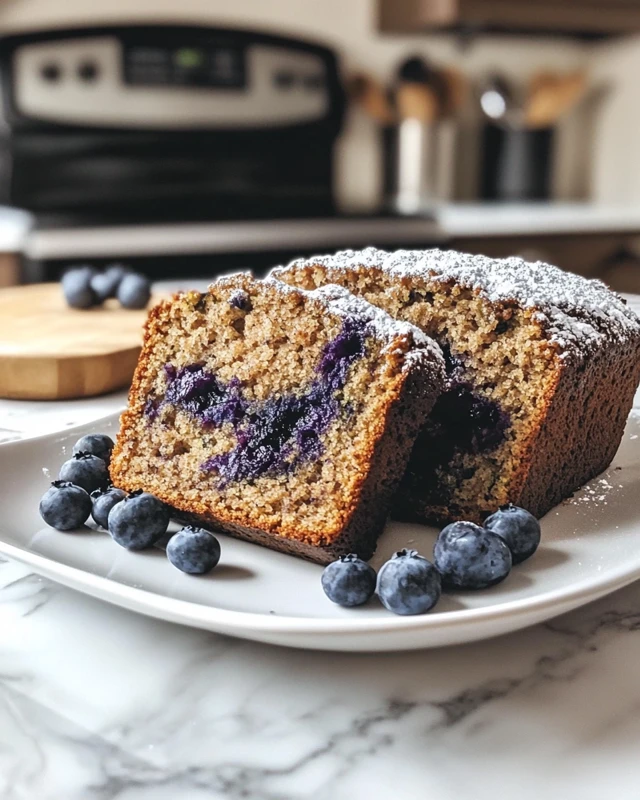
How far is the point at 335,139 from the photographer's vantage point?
369 cm

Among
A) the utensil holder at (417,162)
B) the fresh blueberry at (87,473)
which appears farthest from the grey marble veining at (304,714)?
the utensil holder at (417,162)

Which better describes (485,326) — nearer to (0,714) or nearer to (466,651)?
(466,651)

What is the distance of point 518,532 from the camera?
879mm

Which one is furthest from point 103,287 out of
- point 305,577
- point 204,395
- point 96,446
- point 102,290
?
point 305,577

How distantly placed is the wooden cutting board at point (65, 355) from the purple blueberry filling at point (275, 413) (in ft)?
1.93

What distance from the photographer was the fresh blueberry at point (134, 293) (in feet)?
6.57

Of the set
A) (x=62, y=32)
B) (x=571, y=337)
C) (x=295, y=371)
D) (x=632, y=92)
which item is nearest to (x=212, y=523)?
(x=295, y=371)

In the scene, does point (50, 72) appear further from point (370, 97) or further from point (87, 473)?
point (87, 473)

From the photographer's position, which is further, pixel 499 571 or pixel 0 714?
pixel 499 571

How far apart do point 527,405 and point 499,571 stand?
0.26 metres

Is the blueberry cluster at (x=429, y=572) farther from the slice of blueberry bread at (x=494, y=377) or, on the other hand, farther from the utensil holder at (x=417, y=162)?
the utensil holder at (x=417, y=162)

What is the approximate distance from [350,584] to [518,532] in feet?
0.64

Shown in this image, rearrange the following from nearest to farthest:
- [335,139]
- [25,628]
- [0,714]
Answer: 1. [0,714]
2. [25,628]
3. [335,139]

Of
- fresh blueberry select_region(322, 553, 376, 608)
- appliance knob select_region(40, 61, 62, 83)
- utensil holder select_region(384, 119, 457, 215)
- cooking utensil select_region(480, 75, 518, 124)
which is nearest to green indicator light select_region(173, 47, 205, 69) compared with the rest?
appliance knob select_region(40, 61, 62, 83)
